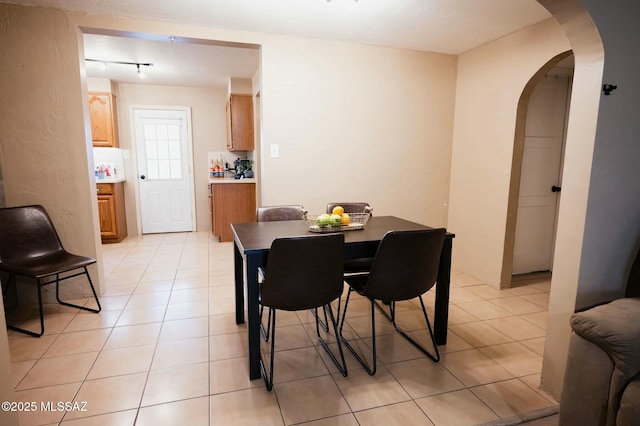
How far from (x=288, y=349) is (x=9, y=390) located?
55.0 inches

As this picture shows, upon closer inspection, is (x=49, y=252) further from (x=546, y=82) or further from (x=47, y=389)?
(x=546, y=82)

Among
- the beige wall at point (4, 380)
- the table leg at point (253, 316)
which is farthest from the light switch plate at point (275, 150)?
the beige wall at point (4, 380)

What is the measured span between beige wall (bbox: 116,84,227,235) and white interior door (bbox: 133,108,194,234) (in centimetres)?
10

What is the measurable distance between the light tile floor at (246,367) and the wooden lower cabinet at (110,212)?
2.14 m

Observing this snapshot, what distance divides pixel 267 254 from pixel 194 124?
4588 millimetres

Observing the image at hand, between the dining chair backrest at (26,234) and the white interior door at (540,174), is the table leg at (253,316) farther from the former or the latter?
the white interior door at (540,174)

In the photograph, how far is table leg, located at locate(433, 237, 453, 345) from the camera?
7.40 feet

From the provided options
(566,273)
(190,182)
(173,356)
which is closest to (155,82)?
(190,182)

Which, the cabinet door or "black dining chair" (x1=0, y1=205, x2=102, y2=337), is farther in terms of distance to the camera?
the cabinet door

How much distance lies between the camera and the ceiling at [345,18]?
101 inches

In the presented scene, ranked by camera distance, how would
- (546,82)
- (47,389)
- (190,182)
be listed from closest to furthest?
1. (47,389)
2. (546,82)
3. (190,182)

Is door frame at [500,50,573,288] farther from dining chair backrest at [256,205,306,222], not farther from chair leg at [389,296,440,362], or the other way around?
dining chair backrest at [256,205,306,222]

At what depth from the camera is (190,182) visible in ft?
19.2

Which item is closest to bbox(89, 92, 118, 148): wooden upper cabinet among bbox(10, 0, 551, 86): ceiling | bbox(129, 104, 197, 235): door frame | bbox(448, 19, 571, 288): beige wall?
bbox(129, 104, 197, 235): door frame
